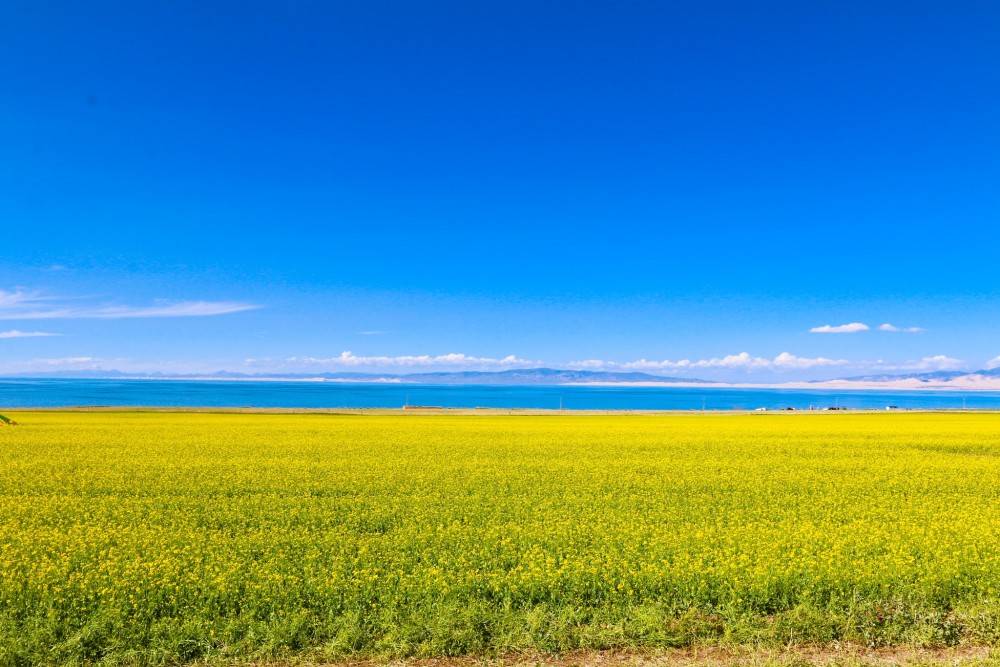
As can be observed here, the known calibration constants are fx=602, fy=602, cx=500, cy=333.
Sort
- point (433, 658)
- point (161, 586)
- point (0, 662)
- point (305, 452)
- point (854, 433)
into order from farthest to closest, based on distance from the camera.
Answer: point (854, 433) < point (305, 452) < point (161, 586) < point (433, 658) < point (0, 662)

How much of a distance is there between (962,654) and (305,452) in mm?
21271

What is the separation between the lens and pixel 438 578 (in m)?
7.87

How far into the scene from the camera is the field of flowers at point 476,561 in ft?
22.1

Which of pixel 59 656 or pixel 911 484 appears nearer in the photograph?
pixel 59 656

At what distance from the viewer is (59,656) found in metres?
6.22

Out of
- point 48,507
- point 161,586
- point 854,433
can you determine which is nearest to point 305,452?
point 48,507

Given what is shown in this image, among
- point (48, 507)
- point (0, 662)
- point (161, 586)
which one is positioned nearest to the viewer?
point (0, 662)

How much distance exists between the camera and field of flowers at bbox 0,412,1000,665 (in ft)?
22.1

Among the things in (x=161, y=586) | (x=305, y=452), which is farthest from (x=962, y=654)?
(x=305, y=452)

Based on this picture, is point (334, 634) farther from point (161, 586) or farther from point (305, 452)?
point (305, 452)

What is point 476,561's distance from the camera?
8.73 metres

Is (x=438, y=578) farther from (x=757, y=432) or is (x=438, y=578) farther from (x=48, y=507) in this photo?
(x=757, y=432)

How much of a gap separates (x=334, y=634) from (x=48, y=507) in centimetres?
953

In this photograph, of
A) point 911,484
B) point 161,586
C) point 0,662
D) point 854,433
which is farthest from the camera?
point 854,433
